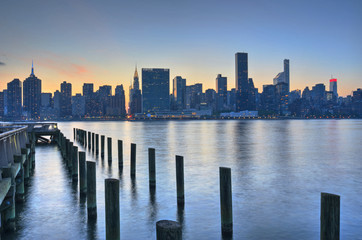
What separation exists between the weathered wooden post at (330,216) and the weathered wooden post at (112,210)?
4954mm

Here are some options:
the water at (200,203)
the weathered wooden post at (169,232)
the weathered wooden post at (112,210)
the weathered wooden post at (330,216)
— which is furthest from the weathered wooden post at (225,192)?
the weathered wooden post at (169,232)

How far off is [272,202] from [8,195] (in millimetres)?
12030

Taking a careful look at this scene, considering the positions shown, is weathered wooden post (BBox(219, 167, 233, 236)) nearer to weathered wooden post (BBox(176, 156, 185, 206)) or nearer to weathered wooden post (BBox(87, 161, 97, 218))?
weathered wooden post (BBox(176, 156, 185, 206))

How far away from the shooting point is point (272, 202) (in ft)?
51.3

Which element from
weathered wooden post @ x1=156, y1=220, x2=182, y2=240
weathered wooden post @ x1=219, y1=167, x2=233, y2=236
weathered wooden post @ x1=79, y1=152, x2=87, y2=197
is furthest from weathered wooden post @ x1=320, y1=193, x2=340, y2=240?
weathered wooden post @ x1=79, y1=152, x2=87, y2=197

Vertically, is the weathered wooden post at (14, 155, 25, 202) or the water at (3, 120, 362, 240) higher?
the weathered wooden post at (14, 155, 25, 202)

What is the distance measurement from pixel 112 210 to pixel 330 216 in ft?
17.1

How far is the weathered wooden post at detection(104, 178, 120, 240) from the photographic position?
777 centimetres

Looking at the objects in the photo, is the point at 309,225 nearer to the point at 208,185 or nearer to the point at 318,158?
the point at 208,185

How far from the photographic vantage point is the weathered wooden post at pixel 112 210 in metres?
7.77

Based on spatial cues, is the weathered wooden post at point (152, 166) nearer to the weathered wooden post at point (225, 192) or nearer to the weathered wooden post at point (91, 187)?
the weathered wooden post at point (91, 187)

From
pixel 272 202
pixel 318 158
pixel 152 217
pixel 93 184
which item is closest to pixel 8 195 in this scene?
pixel 93 184

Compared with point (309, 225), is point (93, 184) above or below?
above

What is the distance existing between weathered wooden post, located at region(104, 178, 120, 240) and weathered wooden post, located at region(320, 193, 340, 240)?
16.3ft
